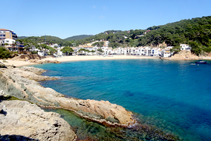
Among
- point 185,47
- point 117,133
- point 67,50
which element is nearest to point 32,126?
point 117,133

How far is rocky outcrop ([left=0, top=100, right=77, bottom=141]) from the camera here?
8438 millimetres

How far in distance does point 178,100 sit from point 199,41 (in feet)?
285

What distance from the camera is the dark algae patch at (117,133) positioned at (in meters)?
11.0

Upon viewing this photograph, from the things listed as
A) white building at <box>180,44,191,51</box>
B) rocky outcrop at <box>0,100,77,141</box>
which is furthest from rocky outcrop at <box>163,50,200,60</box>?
rocky outcrop at <box>0,100,77,141</box>

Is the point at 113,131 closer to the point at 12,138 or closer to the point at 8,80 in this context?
the point at 12,138

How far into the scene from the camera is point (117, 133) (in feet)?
38.0

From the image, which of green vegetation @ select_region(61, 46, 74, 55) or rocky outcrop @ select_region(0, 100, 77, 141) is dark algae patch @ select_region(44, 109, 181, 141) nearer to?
rocky outcrop @ select_region(0, 100, 77, 141)

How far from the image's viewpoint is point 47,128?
961cm

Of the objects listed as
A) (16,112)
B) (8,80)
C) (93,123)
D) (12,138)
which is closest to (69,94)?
(8,80)

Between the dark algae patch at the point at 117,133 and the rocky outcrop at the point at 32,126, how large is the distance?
1155 millimetres

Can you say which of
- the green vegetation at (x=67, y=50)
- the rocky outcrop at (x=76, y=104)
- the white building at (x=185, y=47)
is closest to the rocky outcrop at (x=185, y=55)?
the white building at (x=185, y=47)

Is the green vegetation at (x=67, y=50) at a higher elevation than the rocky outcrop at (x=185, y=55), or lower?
higher

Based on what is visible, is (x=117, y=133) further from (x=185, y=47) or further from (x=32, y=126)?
(x=185, y=47)

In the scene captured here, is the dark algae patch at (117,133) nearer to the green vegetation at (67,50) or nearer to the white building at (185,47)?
the white building at (185,47)
